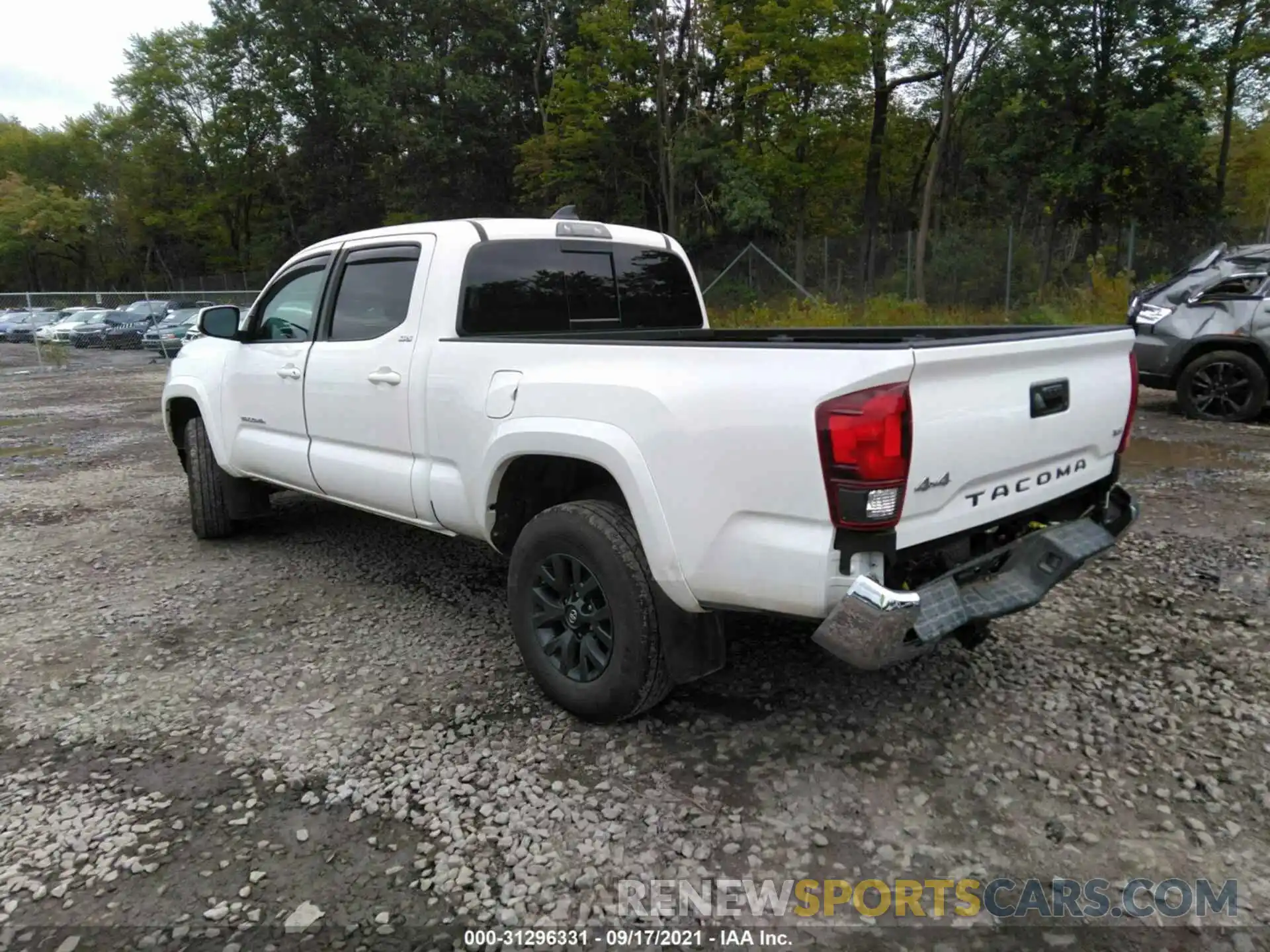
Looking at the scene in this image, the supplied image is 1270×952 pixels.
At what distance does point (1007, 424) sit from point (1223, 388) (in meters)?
7.51

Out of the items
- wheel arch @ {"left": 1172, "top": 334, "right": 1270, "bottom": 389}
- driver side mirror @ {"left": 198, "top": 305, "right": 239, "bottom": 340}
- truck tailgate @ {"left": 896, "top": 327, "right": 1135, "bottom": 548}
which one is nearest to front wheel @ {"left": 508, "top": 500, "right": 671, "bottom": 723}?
truck tailgate @ {"left": 896, "top": 327, "right": 1135, "bottom": 548}

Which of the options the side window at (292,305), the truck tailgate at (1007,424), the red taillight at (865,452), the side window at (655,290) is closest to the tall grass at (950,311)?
the side window at (655,290)

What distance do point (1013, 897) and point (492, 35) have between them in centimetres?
3515

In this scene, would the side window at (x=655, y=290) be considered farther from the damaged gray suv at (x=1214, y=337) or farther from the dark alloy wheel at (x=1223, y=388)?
the dark alloy wheel at (x=1223, y=388)

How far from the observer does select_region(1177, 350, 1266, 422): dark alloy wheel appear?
27.6 feet

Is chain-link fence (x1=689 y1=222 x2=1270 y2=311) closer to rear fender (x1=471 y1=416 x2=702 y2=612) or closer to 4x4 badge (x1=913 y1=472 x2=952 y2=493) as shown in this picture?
4x4 badge (x1=913 y1=472 x2=952 y2=493)

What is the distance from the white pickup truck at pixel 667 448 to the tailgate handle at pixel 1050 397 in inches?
0.5

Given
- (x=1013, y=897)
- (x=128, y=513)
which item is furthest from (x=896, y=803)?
(x=128, y=513)

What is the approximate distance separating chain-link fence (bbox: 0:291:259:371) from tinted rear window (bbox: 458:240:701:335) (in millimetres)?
19266

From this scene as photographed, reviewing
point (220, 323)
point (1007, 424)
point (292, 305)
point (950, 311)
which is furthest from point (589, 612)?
point (950, 311)

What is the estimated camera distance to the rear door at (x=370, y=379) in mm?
3912

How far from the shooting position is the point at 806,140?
25297mm

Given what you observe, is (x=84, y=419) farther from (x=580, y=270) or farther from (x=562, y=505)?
(x=562, y=505)

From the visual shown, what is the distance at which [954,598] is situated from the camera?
265 centimetres
